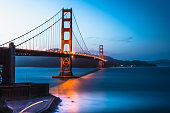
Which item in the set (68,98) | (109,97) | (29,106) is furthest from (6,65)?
(109,97)

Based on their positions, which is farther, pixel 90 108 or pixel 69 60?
pixel 69 60

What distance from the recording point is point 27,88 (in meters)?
12.6

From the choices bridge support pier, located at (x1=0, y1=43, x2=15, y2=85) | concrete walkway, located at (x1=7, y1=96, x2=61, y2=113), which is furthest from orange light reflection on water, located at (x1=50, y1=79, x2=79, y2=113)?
bridge support pier, located at (x1=0, y1=43, x2=15, y2=85)

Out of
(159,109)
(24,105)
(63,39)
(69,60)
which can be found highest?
(63,39)

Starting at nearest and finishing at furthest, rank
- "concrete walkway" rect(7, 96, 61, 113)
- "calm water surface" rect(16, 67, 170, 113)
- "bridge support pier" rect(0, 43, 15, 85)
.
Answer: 1. "concrete walkway" rect(7, 96, 61, 113)
2. "calm water surface" rect(16, 67, 170, 113)
3. "bridge support pier" rect(0, 43, 15, 85)

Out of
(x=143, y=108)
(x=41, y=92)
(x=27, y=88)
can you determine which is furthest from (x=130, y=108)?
(x=27, y=88)

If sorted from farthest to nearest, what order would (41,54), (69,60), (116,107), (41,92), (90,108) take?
1. (69,60)
2. (41,54)
3. (116,107)
4. (90,108)
5. (41,92)

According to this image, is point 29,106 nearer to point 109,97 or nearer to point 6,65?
point 6,65

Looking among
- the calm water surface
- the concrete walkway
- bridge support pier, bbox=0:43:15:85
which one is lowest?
the calm water surface

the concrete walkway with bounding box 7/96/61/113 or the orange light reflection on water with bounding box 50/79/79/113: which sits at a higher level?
the concrete walkway with bounding box 7/96/61/113

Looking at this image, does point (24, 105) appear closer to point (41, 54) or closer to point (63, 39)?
point (41, 54)

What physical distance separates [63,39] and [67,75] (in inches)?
243

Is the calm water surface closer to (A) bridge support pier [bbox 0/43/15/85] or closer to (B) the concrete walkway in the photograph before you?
(B) the concrete walkway

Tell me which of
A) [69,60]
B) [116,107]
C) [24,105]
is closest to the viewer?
[24,105]
